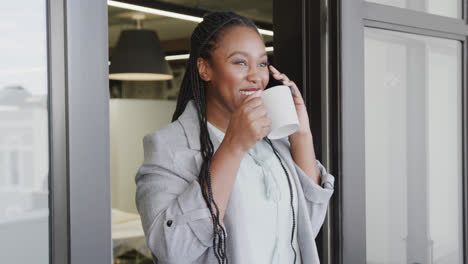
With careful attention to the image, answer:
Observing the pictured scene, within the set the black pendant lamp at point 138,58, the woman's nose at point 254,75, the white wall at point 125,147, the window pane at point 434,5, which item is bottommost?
the white wall at point 125,147

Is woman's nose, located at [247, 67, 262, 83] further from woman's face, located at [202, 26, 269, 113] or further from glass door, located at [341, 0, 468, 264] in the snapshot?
glass door, located at [341, 0, 468, 264]

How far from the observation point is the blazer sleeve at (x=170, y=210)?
3.10 ft

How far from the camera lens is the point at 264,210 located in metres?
1.06

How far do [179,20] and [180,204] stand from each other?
4537 millimetres

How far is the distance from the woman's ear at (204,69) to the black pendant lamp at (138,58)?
2988mm

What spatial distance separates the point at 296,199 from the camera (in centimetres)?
113

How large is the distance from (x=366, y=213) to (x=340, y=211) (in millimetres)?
134

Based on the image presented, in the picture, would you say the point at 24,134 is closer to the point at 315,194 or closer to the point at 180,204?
the point at 180,204

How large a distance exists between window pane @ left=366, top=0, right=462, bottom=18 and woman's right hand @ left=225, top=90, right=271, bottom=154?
702 millimetres

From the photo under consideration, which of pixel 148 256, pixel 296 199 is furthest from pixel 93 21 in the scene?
pixel 148 256

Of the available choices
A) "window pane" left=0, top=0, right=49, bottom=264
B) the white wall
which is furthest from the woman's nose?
the white wall

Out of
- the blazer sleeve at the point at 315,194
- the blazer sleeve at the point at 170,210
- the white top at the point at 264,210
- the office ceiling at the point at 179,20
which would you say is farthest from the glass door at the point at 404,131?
the office ceiling at the point at 179,20

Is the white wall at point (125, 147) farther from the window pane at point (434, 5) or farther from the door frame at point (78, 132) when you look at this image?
the door frame at point (78, 132)

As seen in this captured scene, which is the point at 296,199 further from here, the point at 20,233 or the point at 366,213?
the point at 20,233
